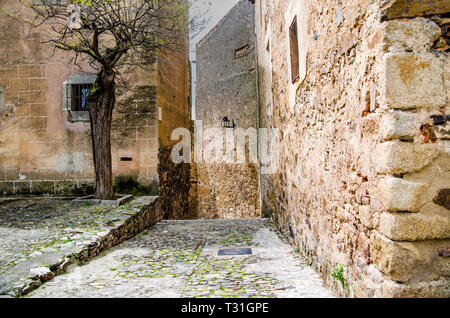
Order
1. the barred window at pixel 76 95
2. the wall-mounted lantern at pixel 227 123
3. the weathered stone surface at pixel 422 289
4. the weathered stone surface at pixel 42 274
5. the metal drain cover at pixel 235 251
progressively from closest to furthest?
1. the weathered stone surface at pixel 422 289
2. the weathered stone surface at pixel 42 274
3. the metal drain cover at pixel 235 251
4. the barred window at pixel 76 95
5. the wall-mounted lantern at pixel 227 123

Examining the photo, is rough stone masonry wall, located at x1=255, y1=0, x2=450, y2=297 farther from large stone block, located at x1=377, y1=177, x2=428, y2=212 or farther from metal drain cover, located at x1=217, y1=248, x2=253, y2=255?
metal drain cover, located at x1=217, y1=248, x2=253, y2=255

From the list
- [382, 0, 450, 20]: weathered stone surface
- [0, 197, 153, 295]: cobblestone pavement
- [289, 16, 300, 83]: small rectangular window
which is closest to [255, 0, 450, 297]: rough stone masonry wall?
[382, 0, 450, 20]: weathered stone surface

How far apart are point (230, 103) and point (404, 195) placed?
30.8ft

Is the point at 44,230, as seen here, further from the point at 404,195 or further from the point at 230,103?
the point at 230,103

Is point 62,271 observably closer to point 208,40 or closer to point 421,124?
point 421,124

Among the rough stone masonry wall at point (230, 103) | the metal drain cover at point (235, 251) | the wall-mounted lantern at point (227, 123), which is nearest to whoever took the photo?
the metal drain cover at point (235, 251)

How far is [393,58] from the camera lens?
1.74 m

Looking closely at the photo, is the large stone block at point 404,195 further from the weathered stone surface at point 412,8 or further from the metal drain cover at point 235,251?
the metal drain cover at point 235,251

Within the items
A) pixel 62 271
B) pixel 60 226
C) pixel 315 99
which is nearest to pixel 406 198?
pixel 315 99

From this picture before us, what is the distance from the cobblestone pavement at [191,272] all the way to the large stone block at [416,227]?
96 cm

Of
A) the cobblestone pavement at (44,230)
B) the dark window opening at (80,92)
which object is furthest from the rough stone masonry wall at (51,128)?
the cobblestone pavement at (44,230)

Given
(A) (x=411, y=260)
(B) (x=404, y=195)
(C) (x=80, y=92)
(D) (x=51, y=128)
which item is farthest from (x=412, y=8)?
(D) (x=51, y=128)

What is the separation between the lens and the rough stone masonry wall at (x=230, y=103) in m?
10.1

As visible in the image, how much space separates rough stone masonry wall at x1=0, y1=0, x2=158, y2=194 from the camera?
740cm
